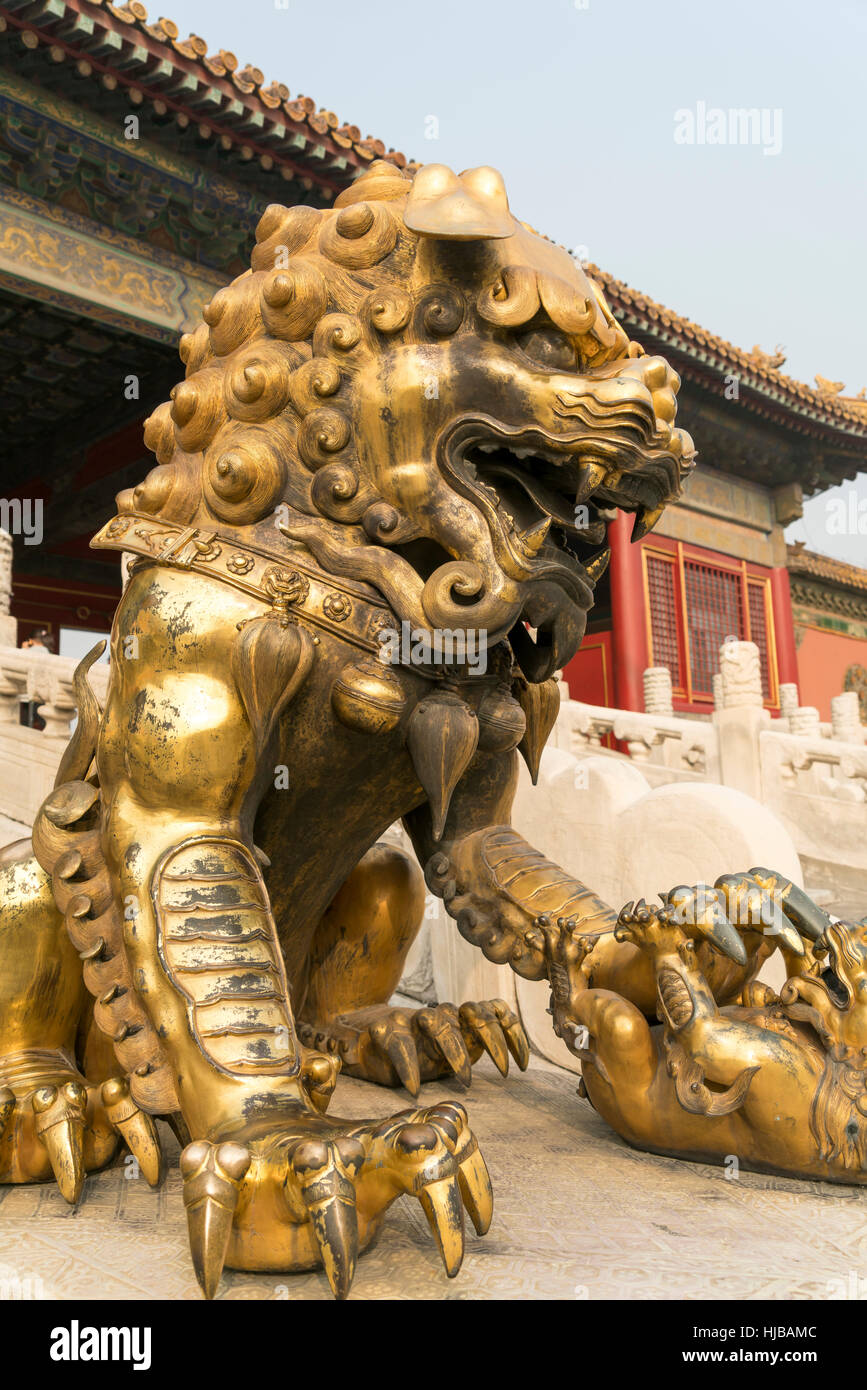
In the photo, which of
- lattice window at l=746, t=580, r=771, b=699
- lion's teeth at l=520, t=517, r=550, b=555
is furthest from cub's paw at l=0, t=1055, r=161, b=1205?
lattice window at l=746, t=580, r=771, b=699

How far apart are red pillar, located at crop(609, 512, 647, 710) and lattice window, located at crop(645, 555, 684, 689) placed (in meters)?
0.29

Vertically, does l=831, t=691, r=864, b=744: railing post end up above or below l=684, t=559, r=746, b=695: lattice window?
below

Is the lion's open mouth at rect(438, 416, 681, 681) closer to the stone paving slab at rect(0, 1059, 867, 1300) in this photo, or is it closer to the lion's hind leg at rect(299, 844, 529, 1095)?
the lion's hind leg at rect(299, 844, 529, 1095)

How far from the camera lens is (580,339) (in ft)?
4.31

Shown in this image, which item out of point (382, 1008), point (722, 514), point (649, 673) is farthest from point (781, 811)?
point (722, 514)

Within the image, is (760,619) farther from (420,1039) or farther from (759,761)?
(420,1039)

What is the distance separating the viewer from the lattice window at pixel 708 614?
453 inches

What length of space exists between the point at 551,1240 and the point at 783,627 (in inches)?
485

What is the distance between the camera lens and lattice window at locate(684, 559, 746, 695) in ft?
37.8

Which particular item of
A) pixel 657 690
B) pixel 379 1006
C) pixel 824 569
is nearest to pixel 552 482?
pixel 379 1006

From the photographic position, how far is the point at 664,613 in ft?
36.9

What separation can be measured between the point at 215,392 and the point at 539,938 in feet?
3.08

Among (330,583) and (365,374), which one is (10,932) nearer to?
(330,583)

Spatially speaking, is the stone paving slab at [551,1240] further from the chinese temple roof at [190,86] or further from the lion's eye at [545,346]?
the chinese temple roof at [190,86]
